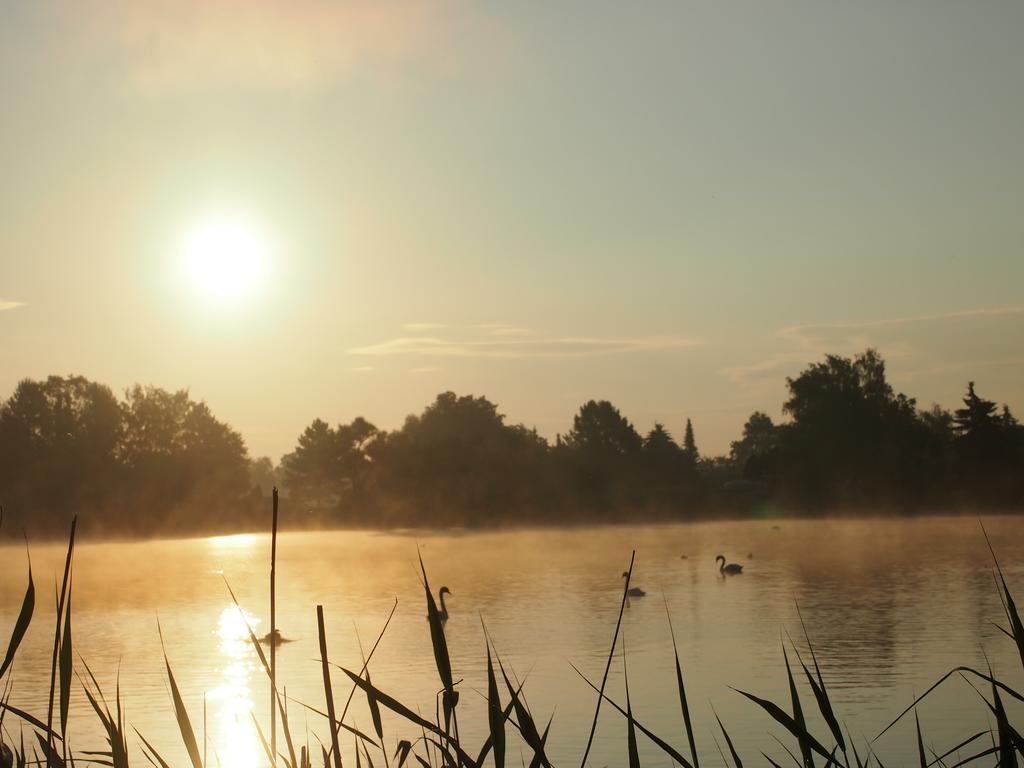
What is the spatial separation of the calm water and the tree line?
25955 millimetres

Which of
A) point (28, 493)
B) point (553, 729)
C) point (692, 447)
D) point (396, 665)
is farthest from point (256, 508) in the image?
point (692, 447)

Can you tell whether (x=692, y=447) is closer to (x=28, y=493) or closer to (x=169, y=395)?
(x=169, y=395)

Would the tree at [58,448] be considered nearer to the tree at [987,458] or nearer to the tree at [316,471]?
the tree at [316,471]

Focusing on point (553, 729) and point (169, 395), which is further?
point (169, 395)

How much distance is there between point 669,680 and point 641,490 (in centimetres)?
6052

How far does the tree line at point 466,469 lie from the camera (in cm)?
6325

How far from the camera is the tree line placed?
63250 millimetres

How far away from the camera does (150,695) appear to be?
12414 millimetres

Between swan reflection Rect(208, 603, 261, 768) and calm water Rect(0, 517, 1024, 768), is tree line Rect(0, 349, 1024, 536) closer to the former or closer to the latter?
calm water Rect(0, 517, 1024, 768)

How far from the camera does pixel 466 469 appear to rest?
229 feet

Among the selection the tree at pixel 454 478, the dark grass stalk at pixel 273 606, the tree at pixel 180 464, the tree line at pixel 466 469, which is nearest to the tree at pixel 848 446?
the tree line at pixel 466 469

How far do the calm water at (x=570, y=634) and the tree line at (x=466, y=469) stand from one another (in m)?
26.0

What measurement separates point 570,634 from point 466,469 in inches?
2084

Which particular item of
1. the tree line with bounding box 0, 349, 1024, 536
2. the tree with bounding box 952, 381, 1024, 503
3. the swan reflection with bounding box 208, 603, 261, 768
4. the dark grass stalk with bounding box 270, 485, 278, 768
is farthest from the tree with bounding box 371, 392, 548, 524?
the dark grass stalk with bounding box 270, 485, 278, 768
